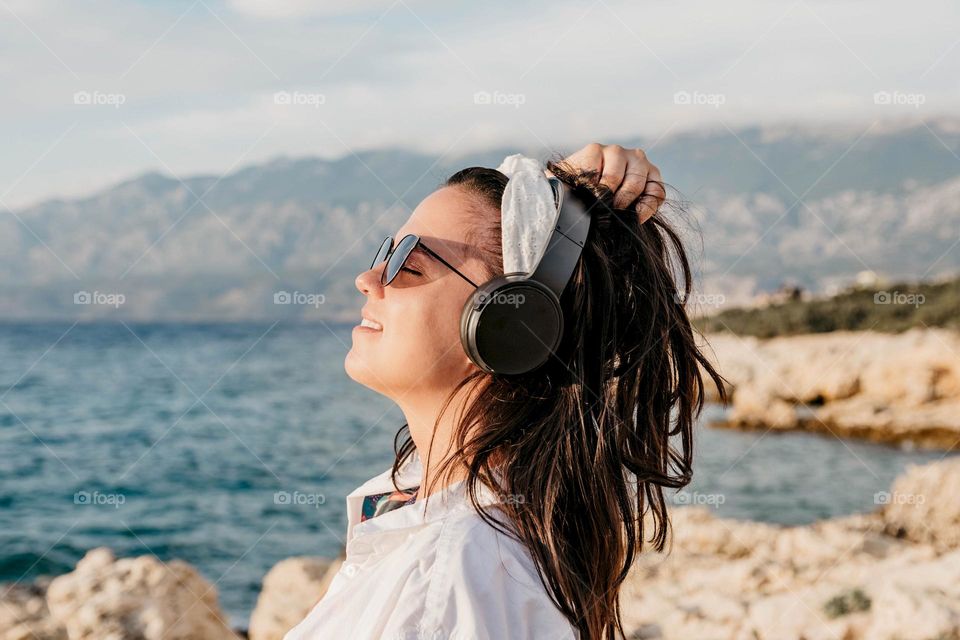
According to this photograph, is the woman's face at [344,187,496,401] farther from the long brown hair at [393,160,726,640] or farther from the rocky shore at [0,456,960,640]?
the rocky shore at [0,456,960,640]

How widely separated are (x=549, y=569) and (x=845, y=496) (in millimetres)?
12434

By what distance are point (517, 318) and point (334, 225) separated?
80700 millimetres

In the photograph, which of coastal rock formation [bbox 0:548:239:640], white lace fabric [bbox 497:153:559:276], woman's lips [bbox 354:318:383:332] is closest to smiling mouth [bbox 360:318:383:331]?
woman's lips [bbox 354:318:383:332]

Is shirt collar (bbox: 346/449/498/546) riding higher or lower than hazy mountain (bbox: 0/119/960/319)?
lower

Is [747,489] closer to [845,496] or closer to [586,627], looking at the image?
[845,496]

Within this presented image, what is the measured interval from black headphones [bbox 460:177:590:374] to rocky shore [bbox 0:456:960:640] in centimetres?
286

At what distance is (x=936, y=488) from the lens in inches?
296

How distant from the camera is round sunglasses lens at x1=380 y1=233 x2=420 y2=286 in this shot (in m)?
1.68

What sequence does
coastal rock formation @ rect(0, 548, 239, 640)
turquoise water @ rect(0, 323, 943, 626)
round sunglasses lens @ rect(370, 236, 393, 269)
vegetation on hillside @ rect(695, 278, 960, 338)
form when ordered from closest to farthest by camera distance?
round sunglasses lens @ rect(370, 236, 393, 269) → coastal rock formation @ rect(0, 548, 239, 640) → turquoise water @ rect(0, 323, 943, 626) → vegetation on hillside @ rect(695, 278, 960, 338)

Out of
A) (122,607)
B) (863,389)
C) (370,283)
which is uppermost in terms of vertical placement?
(863,389)

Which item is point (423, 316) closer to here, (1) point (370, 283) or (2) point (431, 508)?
(1) point (370, 283)

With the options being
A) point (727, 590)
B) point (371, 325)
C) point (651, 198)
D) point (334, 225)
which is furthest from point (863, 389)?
point (334, 225)

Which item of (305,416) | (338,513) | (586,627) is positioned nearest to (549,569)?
(586,627)

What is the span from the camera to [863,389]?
1647 cm
